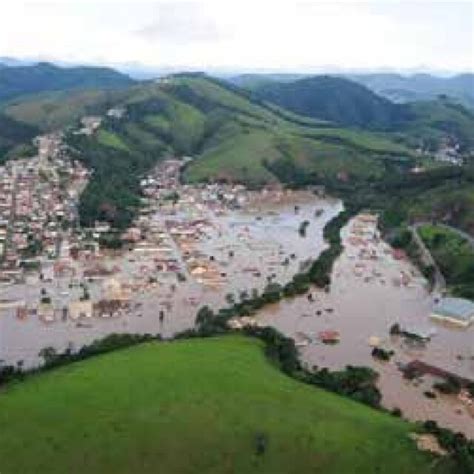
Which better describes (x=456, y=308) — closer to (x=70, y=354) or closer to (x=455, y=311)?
(x=455, y=311)

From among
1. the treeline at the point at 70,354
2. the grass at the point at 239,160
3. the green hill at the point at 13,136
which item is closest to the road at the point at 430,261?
the treeline at the point at 70,354

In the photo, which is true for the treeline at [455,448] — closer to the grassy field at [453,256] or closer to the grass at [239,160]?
the grassy field at [453,256]

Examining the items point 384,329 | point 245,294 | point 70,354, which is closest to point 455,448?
point 384,329

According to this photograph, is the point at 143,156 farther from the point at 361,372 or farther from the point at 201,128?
the point at 361,372

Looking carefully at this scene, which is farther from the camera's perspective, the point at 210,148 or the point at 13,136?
the point at 13,136

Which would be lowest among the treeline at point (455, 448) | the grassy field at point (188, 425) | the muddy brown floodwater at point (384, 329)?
the muddy brown floodwater at point (384, 329)

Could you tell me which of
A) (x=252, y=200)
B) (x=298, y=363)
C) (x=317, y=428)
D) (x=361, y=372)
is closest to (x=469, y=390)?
(x=361, y=372)

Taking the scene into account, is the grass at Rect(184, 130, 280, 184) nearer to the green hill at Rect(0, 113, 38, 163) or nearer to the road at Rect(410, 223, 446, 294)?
the green hill at Rect(0, 113, 38, 163)

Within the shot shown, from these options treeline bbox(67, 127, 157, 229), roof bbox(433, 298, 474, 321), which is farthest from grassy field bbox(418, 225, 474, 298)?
treeline bbox(67, 127, 157, 229)
